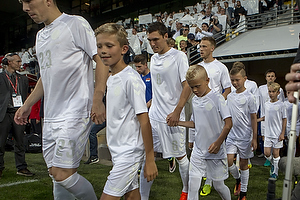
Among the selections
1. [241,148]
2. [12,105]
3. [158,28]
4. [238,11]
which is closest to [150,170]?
[158,28]

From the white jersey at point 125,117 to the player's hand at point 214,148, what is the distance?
0.99 m

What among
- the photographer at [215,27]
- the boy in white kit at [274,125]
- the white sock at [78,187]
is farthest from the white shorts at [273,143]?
the photographer at [215,27]

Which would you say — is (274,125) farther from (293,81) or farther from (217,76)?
(293,81)

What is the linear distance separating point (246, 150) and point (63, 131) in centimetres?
280

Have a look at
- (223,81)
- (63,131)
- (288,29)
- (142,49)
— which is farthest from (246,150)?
(142,49)

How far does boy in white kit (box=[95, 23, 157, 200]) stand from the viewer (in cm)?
210

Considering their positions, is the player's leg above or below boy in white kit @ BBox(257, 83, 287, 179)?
above

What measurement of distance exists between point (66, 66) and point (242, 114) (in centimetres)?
288

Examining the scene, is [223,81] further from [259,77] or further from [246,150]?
[259,77]

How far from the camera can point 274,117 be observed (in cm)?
536

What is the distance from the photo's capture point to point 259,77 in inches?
462

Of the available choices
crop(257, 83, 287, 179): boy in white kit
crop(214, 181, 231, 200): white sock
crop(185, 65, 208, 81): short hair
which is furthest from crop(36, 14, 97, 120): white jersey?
crop(257, 83, 287, 179): boy in white kit

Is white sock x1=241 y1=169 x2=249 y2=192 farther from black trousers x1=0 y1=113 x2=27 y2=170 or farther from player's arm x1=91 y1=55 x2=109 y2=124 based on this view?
black trousers x1=0 y1=113 x2=27 y2=170

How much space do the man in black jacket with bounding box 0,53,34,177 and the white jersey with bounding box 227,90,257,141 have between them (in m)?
3.56
